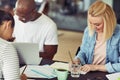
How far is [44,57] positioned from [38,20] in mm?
413

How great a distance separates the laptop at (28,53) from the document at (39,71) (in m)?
0.06

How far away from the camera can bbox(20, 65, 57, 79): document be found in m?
2.25

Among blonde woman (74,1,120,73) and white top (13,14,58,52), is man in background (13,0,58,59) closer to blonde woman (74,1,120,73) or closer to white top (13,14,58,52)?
white top (13,14,58,52)

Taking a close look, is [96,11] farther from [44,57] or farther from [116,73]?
[44,57]

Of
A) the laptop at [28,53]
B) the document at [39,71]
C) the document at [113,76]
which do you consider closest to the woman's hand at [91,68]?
the document at [113,76]

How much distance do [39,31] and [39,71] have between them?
2.63 feet

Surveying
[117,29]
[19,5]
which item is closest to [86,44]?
[117,29]

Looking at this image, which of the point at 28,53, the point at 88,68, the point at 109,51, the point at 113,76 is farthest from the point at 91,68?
the point at 28,53

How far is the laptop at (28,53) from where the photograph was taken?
236 centimetres

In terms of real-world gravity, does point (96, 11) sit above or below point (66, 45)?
above

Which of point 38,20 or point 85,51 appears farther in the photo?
point 38,20

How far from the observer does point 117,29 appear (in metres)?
2.58

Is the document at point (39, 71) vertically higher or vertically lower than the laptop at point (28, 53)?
lower

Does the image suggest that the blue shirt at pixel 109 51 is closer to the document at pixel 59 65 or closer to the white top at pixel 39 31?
the document at pixel 59 65
